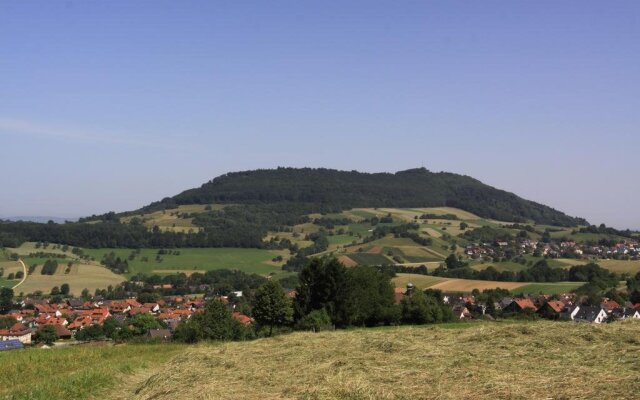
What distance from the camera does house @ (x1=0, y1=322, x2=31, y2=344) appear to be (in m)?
58.3

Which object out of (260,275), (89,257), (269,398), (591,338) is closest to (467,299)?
(260,275)

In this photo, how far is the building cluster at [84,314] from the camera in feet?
200

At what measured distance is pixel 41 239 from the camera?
12800 cm

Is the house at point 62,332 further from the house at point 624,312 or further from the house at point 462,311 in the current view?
the house at point 624,312

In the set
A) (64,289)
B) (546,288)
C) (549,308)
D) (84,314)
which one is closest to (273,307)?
(549,308)

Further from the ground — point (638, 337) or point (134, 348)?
point (638, 337)

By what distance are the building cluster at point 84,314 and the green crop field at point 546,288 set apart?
3491cm

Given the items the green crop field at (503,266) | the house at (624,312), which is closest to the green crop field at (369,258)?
the green crop field at (503,266)

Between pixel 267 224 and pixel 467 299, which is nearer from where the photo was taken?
pixel 467 299

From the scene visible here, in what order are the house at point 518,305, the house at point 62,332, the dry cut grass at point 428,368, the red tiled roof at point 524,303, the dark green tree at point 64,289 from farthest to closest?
the dark green tree at point 64,289 < the house at point 62,332 < the red tiled roof at point 524,303 < the house at point 518,305 < the dry cut grass at point 428,368

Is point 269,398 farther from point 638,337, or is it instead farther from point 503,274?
point 503,274

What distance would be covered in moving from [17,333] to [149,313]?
1345 cm

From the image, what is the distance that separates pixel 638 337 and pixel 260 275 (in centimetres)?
9552

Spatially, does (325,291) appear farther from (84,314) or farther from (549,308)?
(84,314)
